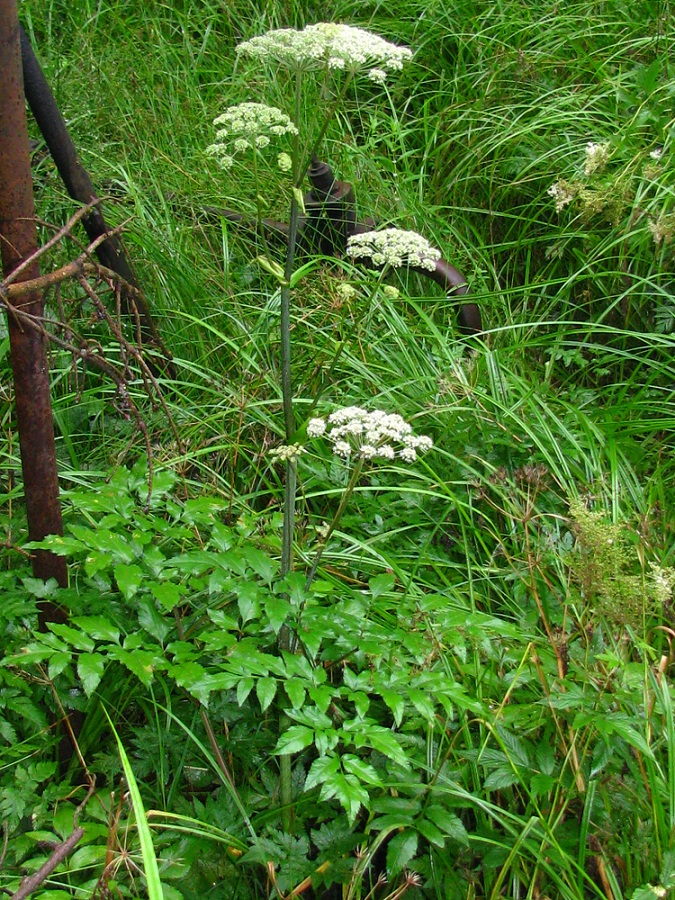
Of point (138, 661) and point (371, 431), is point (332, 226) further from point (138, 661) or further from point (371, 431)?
point (138, 661)

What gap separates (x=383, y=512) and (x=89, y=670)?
1.13m

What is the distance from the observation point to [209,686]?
4.51 ft

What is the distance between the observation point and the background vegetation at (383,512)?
150cm

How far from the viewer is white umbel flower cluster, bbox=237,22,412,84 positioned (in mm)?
1415

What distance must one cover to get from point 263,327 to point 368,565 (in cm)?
105

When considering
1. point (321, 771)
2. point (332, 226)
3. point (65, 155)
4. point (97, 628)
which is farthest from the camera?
point (332, 226)

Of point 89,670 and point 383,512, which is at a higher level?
point 89,670

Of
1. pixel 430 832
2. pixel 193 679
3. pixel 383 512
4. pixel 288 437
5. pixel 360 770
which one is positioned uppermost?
pixel 288 437

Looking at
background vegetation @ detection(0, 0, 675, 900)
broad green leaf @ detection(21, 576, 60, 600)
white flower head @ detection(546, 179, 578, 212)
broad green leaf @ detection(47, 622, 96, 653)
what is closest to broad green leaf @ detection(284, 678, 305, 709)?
background vegetation @ detection(0, 0, 675, 900)

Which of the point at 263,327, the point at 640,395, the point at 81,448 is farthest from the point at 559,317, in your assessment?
the point at 81,448

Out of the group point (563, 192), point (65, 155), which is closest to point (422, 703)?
point (65, 155)

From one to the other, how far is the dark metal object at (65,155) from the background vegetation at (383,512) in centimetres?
35

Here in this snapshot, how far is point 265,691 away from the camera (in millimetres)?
1353

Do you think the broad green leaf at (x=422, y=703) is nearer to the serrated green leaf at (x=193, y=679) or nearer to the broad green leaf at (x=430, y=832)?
the broad green leaf at (x=430, y=832)
